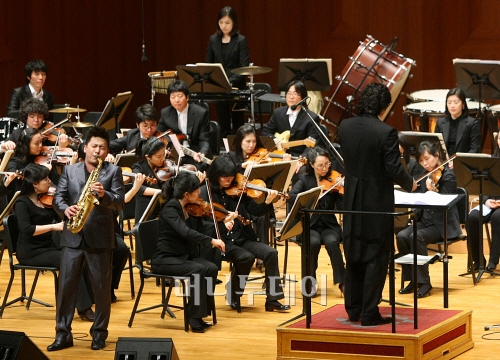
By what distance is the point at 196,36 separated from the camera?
12695 mm

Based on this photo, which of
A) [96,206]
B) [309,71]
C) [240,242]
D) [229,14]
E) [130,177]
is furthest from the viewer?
[229,14]

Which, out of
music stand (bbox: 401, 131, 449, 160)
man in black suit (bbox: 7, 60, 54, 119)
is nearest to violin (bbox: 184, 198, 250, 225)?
music stand (bbox: 401, 131, 449, 160)

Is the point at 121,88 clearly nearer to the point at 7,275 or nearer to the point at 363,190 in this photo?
the point at 7,275

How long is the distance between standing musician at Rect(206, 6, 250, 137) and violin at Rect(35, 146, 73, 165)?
2.55 metres

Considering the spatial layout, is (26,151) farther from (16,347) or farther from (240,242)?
(16,347)

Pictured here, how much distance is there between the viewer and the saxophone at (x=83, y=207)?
566 centimetres

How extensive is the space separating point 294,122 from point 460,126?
1.41 m

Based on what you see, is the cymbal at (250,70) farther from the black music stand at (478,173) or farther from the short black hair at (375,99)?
the short black hair at (375,99)

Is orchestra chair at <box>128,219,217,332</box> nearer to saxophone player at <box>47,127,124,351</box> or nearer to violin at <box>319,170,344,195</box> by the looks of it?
saxophone player at <box>47,127,124,351</box>

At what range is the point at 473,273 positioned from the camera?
23.8ft

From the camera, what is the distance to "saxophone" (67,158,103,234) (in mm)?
5660

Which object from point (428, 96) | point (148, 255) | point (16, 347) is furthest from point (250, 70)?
point (16, 347)

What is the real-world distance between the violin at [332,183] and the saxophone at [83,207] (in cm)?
196

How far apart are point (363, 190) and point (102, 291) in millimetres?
1689
